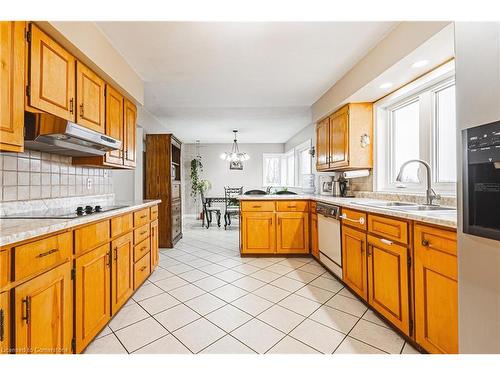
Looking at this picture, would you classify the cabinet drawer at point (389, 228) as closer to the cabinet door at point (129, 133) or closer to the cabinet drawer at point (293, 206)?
the cabinet drawer at point (293, 206)

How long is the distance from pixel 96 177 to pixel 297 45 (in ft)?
8.13

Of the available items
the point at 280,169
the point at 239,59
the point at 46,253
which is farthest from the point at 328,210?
the point at 280,169

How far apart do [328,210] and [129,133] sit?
2.45 meters

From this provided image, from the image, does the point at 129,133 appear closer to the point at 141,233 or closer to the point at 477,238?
the point at 141,233

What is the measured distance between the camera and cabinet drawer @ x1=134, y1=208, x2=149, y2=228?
222 cm

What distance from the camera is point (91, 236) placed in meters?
1.46

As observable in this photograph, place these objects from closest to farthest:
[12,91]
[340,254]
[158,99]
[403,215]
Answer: [12,91], [403,215], [340,254], [158,99]

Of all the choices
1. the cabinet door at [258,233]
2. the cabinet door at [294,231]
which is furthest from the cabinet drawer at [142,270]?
the cabinet door at [294,231]

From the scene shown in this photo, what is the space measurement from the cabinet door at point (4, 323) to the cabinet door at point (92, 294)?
416mm

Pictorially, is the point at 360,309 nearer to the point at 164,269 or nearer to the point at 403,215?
the point at 403,215

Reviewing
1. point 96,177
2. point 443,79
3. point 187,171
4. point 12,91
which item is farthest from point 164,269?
point 187,171

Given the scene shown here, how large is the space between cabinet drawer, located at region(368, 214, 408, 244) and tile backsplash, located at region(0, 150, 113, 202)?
2.55m

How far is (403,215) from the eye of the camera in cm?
150

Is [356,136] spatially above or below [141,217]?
above
